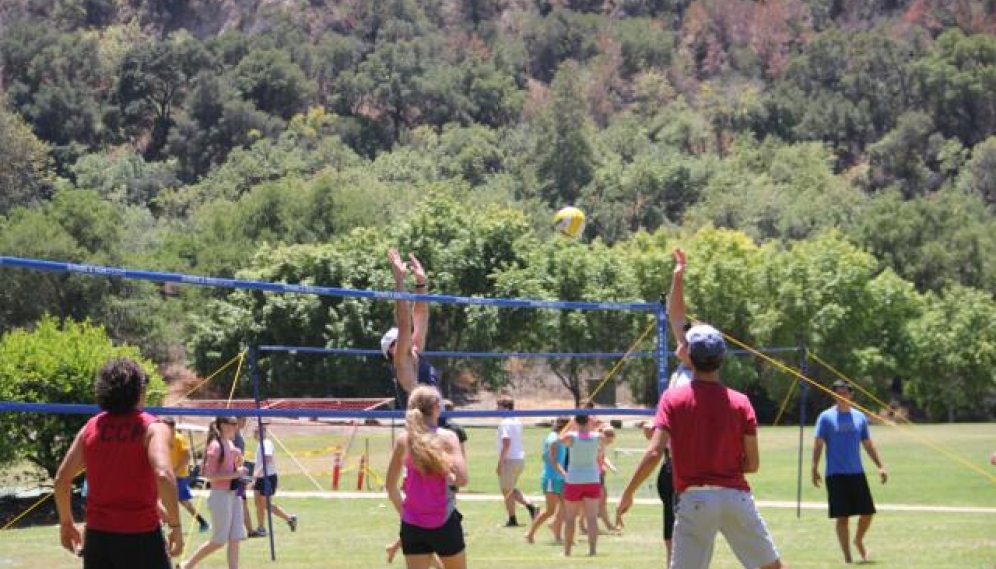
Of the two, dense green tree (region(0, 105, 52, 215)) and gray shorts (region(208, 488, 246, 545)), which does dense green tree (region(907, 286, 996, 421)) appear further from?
dense green tree (region(0, 105, 52, 215))

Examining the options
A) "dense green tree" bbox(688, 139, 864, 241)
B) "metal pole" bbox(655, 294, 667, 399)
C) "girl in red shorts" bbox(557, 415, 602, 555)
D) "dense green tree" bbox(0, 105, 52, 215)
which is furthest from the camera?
"dense green tree" bbox(0, 105, 52, 215)

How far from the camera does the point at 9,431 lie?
28.6 meters

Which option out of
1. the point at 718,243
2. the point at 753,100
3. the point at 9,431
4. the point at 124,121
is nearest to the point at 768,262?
the point at 718,243

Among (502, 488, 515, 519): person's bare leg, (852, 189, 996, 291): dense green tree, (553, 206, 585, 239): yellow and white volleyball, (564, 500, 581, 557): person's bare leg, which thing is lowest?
(502, 488, 515, 519): person's bare leg

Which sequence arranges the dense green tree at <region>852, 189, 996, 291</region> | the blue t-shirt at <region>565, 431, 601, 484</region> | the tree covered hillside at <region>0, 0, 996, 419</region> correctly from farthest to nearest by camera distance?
the dense green tree at <region>852, 189, 996, 291</region>, the tree covered hillside at <region>0, 0, 996, 419</region>, the blue t-shirt at <region>565, 431, 601, 484</region>

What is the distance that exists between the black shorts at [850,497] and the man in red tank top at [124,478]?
32.3 ft

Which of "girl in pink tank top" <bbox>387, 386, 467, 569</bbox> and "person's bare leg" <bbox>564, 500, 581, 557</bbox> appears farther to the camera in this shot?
"person's bare leg" <bbox>564, 500, 581, 557</bbox>

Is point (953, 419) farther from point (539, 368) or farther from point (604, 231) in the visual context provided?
point (604, 231)

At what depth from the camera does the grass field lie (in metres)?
17.8

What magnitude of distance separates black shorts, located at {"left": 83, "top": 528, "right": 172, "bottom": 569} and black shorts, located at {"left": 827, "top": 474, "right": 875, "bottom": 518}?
985 centimetres

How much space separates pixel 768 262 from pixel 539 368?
1439 cm

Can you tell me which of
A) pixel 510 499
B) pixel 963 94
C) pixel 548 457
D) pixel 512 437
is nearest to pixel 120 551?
pixel 548 457

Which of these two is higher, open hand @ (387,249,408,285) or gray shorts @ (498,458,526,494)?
open hand @ (387,249,408,285)

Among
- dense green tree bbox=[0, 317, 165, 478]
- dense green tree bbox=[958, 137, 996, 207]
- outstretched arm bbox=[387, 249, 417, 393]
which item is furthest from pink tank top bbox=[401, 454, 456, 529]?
dense green tree bbox=[958, 137, 996, 207]
